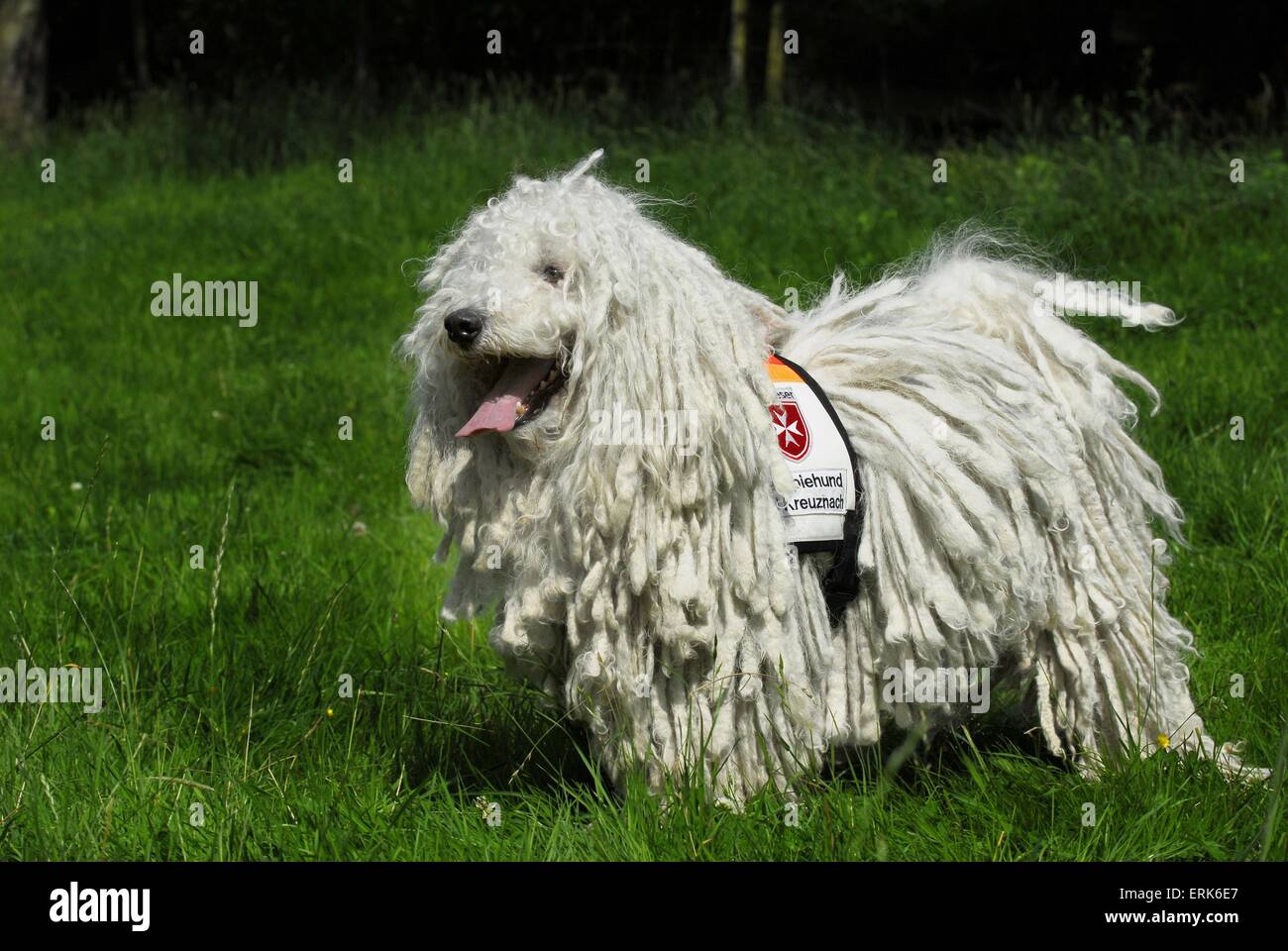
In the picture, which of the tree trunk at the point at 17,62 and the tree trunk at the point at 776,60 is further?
the tree trunk at the point at 17,62

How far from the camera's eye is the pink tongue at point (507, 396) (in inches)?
106

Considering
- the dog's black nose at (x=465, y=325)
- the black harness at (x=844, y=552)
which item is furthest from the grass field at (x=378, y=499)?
the dog's black nose at (x=465, y=325)

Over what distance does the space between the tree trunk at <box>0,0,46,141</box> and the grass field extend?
4.71 ft

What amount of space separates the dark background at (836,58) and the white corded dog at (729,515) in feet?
19.9

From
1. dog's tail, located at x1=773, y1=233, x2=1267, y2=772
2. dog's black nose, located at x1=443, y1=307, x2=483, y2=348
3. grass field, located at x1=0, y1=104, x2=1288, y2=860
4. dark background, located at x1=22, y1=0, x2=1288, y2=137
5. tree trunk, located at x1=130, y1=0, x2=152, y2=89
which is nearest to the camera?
dog's black nose, located at x1=443, y1=307, x2=483, y2=348

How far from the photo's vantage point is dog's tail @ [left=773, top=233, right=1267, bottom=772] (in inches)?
119

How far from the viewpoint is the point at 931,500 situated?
9.81ft

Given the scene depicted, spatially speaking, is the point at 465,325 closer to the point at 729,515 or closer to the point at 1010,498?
the point at 729,515

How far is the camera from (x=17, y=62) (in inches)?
473

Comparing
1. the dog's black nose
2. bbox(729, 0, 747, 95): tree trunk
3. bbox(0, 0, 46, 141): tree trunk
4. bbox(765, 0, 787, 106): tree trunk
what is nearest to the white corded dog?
the dog's black nose

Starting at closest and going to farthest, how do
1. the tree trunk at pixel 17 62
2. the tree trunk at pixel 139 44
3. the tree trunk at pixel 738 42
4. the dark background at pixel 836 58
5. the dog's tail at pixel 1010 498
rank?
the dog's tail at pixel 1010 498 → the dark background at pixel 836 58 → the tree trunk at pixel 738 42 → the tree trunk at pixel 17 62 → the tree trunk at pixel 139 44

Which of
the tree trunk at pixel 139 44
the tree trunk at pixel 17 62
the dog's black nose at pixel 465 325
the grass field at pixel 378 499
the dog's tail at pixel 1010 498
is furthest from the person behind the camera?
the tree trunk at pixel 139 44

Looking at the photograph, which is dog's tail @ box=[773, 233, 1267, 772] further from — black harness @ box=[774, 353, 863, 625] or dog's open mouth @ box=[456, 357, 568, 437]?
dog's open mouth @ box=[456, 357, 568, 437]

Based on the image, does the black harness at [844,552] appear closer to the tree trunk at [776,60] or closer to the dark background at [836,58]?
the dark background at [836,58]
